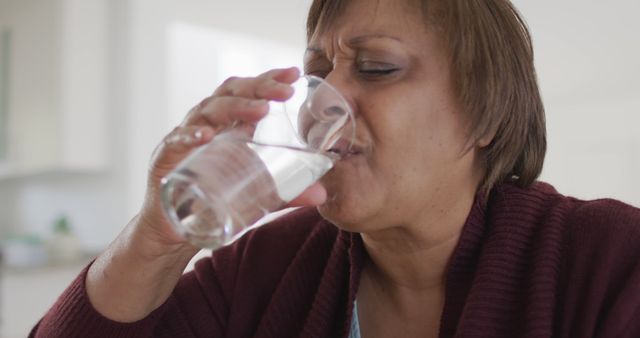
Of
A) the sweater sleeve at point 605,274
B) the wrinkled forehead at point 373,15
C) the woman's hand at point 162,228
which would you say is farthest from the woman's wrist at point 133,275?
the sweater sleeve at point 605,274

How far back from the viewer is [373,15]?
2.87 ft

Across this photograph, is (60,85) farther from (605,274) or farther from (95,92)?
(605,274)

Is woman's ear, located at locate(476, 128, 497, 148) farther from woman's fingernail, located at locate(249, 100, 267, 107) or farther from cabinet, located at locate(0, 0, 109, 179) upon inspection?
cabinet, located at locate(0, 0, 109, 179)

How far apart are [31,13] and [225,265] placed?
2556 millimetres

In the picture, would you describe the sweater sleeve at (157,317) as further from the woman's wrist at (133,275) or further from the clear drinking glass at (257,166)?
the clear drinking glass at (257,166)

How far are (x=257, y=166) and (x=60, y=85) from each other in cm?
265

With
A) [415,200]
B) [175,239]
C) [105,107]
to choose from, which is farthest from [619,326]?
[105,107]

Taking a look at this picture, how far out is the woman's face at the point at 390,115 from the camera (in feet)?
2.68

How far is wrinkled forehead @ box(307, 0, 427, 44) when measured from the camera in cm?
86

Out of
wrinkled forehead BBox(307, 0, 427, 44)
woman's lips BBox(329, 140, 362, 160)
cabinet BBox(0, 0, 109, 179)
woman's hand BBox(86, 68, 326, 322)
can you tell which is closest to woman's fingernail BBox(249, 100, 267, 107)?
woman's hand BBox(86, 68, 326, 322)

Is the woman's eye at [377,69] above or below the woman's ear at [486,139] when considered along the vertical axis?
above

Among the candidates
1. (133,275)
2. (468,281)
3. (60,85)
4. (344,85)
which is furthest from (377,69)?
(60,85)

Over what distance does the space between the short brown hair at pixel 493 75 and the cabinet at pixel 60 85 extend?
7.54 ft

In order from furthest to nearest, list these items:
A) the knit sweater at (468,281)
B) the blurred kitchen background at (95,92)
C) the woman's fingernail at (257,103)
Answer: the blurred kitchen background at (95,92), the knit sweater at (468,281), the woman's fingernail at (257,103)
